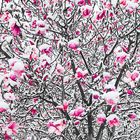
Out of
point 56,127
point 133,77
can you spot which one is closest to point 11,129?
point 56,127

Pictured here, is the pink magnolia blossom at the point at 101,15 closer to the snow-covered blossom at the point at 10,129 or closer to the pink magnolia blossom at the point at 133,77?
the pink magnolia blossom at the point at 133,77

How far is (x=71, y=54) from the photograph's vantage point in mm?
4867

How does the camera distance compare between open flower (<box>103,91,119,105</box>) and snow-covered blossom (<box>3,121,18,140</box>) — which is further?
snow-covered blossom (<box>3,121,18,140</box>)

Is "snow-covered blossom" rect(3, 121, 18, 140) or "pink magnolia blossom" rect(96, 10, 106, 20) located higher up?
"pink magnolia blossom" rect(96, 10, 106, 20)

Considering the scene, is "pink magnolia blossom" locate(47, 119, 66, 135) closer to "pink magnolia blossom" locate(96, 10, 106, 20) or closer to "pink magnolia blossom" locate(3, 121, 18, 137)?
"pink magnolia blossom" locate(3, 121, 18, 137)

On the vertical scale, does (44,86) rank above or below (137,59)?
below

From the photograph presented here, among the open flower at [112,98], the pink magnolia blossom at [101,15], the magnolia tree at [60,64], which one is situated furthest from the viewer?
the pink magnolia blossom at [101,15]

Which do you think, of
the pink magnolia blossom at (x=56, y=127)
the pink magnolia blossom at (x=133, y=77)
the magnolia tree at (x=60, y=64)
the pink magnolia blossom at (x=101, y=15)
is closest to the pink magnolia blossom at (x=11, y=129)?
the magnolia tree at (x=60, y=64)

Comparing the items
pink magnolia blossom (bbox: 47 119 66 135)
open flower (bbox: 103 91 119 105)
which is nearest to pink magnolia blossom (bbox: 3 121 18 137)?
pink magnolia blossom (bbox: 47 119 66 135)

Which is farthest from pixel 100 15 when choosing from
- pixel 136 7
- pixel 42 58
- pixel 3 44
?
pixel 3 44

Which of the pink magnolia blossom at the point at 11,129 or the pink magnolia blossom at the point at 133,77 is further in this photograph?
the pink magnolia blossom at the point at 11,129

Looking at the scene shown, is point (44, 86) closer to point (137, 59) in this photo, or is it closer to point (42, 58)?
point (42, 58)

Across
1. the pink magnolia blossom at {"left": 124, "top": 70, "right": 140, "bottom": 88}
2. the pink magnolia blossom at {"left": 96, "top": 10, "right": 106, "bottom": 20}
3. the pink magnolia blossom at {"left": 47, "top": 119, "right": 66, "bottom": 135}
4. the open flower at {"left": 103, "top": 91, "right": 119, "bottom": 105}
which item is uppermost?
the pink magnolia blossom at {"left": 96, "top": 10, "right": 106, "bottom": 20}

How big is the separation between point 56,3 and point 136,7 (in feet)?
5.15
